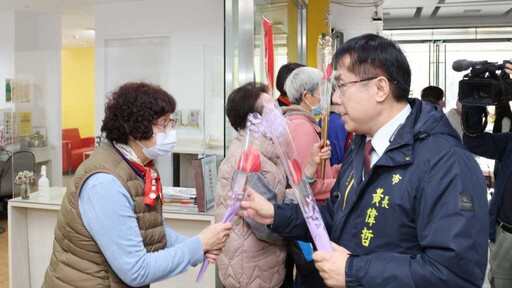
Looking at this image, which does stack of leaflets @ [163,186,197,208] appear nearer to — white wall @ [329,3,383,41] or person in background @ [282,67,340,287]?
person in background @ [282,67,340,287]

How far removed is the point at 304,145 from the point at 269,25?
1.78 m

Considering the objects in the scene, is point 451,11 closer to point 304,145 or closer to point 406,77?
point 304,145

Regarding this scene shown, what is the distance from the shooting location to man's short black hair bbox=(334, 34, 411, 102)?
1266 millimetres

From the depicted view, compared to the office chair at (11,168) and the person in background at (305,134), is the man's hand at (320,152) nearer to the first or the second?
the person in background at (305,134)

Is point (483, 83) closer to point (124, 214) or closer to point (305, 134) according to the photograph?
point (305, 134)

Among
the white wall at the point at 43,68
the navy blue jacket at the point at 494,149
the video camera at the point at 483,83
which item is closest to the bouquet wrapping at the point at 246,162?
the video camera at the point at 483,83

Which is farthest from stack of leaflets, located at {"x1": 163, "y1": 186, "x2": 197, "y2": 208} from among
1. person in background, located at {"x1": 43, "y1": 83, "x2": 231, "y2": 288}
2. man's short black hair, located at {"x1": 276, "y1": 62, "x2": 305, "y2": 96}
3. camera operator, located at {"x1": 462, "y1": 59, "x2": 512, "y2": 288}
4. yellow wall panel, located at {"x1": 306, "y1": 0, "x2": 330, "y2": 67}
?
yellow wall panel, located at {"x1": 306, "y1": 0, "x2": 330, "y2": 67}

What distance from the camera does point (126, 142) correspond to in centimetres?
160

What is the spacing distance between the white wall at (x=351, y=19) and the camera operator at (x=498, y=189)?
4918 millimetres

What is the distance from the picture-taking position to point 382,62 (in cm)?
127

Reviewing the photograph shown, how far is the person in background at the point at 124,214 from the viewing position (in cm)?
144

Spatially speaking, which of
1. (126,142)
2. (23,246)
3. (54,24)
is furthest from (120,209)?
(54,24)

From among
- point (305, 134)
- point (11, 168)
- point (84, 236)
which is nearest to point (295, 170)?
point (84, 236)

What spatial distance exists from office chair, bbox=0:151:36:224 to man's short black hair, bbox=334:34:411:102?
3370 millimetres
